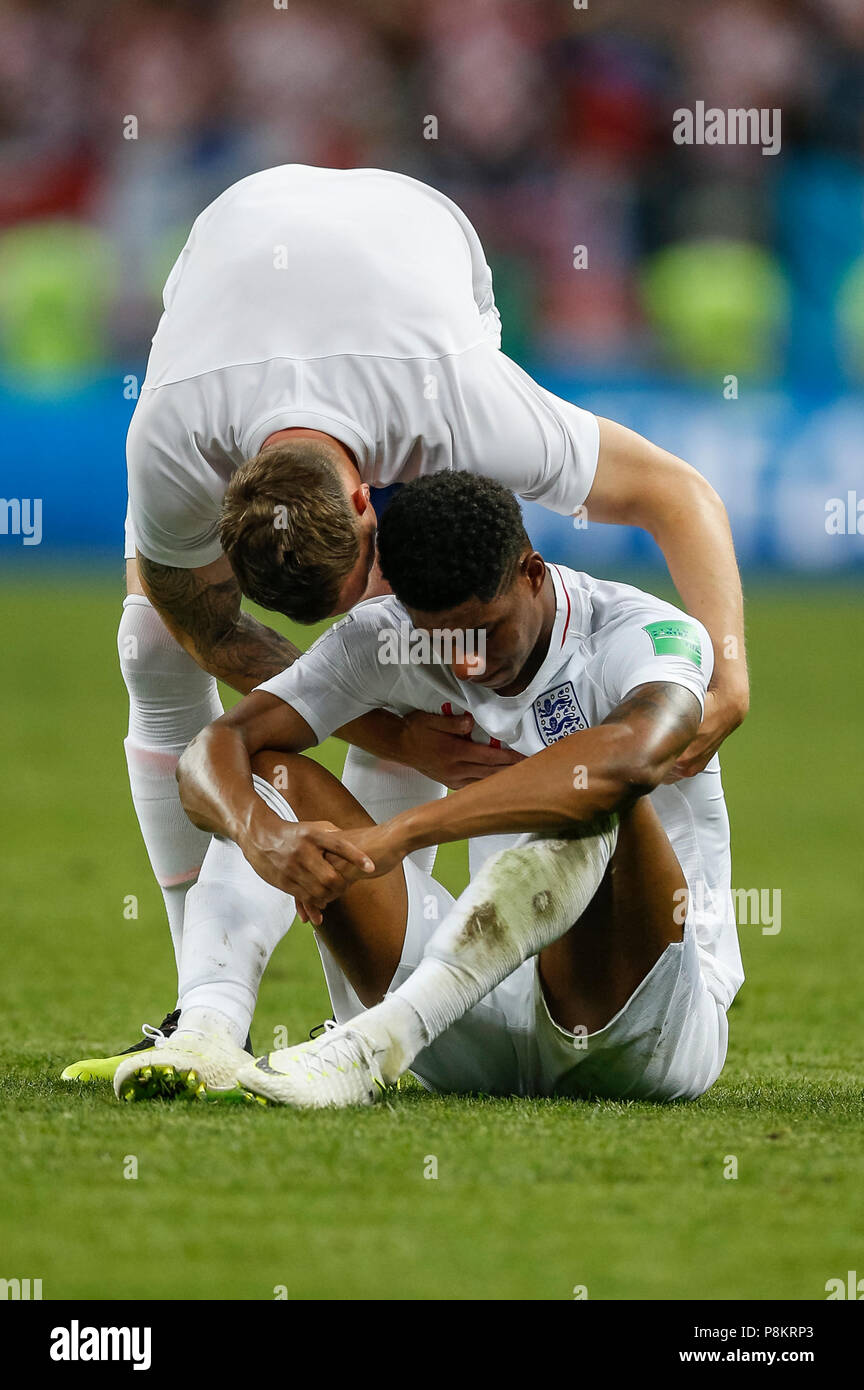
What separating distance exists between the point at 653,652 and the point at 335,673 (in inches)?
21.7

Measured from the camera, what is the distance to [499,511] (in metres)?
2.66

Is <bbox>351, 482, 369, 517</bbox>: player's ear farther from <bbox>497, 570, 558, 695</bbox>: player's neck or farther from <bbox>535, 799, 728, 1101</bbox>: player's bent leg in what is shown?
<bbox>535, 799, 728, 1101</bbox>: player's bent leg

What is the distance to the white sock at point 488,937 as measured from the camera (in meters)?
2.56

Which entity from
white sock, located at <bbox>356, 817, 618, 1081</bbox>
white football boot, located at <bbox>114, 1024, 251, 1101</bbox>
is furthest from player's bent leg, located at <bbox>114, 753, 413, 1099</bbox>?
white sock, located at <bbox>356, 817, 618, 1081</bbox>

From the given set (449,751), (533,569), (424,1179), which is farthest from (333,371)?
(424,1179)

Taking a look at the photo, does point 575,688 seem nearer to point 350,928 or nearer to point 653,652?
point 653,652

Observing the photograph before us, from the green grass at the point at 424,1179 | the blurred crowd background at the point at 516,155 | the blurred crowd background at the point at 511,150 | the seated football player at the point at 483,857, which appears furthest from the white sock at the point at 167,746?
the blurred crowd background at the point at 511,150

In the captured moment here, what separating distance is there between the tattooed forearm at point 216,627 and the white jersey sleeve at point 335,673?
0.43 meters

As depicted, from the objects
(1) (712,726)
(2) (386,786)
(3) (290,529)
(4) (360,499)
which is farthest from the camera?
(2) (386,786)

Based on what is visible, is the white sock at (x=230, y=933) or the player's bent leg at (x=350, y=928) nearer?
the player's bent leg at (x=350, y=928)

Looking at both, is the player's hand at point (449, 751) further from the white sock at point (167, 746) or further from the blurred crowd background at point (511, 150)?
the blurred crowd background at point (511, 150)

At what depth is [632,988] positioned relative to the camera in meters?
2.70

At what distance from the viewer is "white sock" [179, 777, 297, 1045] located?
281cm

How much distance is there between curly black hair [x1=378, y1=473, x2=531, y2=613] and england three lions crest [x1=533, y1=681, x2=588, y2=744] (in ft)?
0.86
